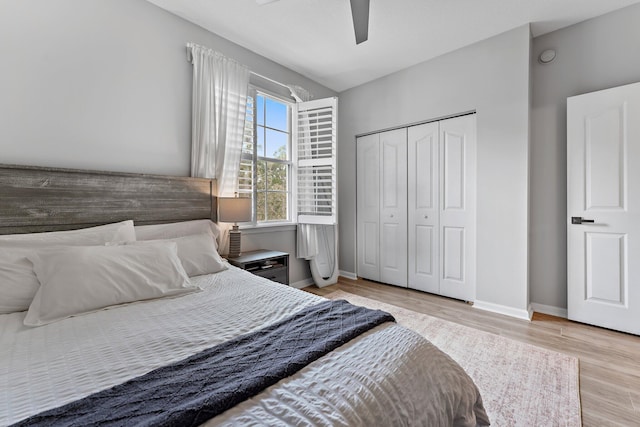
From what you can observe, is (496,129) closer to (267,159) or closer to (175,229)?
(267,159)

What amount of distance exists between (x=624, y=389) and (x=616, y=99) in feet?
7.41

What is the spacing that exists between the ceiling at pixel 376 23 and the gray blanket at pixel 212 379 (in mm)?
2556

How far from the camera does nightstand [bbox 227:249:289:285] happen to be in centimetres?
254

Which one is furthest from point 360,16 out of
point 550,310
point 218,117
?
point 550,310

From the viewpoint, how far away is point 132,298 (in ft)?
4.67

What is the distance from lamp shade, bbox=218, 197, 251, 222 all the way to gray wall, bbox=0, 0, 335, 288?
0.47 m

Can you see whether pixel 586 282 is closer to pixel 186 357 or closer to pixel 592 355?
pixel 592 355

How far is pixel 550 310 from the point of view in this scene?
2.76 metres

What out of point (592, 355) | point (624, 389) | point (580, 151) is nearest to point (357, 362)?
point (624, 389)

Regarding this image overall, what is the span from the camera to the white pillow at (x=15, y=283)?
Result: 4.28ft

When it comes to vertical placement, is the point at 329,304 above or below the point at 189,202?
below

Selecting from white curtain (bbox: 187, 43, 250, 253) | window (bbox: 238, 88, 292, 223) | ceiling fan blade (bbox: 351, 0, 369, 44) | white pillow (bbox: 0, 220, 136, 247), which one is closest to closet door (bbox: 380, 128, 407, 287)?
window (bbox: 238, 88, 292, 223)

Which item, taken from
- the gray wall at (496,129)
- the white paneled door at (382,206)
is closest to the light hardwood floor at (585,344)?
the gray wall at (496,129)

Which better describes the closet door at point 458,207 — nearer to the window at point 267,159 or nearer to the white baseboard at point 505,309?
the white baseboard at point 505,309
